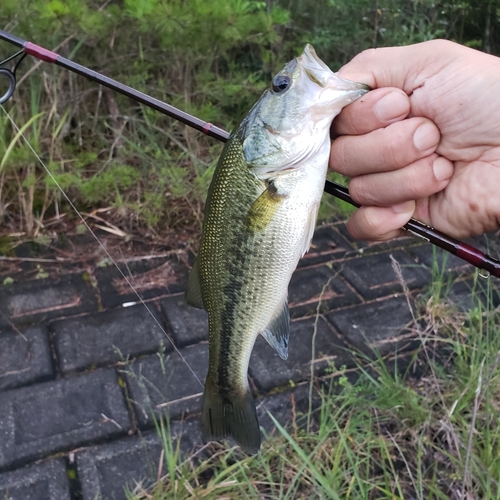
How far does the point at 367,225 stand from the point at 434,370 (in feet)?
3.30

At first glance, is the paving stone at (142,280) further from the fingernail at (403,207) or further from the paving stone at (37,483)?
the fingernail at (403,207)

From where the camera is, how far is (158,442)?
1984 mm

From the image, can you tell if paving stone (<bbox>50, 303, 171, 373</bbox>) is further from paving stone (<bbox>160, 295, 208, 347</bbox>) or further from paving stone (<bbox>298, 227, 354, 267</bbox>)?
paving stone (<bbox>298, 227, 354, 267</bbox>)

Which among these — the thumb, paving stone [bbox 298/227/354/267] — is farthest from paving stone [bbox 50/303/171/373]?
the thumb

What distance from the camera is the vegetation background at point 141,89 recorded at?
112 inches

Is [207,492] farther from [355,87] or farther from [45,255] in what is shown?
[45,255]

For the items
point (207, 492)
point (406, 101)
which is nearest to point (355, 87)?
point (406, 101)

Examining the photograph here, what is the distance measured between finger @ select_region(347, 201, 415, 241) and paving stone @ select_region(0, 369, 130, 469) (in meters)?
1.24

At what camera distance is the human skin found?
1327 mm

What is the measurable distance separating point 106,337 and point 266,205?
4.67 feet

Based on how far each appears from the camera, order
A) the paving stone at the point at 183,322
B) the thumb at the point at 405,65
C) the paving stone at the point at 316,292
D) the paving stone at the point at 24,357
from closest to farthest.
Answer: the thumb at the point at 405,65
the paving stone at the point at 24,357
the paving stone at the point at 183,322
the paving stone at the point at 316,292

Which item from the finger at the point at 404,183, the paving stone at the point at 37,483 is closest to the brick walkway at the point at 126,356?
the paving stone at the point at 37,483

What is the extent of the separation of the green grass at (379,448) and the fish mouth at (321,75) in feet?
3.06

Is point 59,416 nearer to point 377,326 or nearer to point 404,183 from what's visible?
point 377,326
